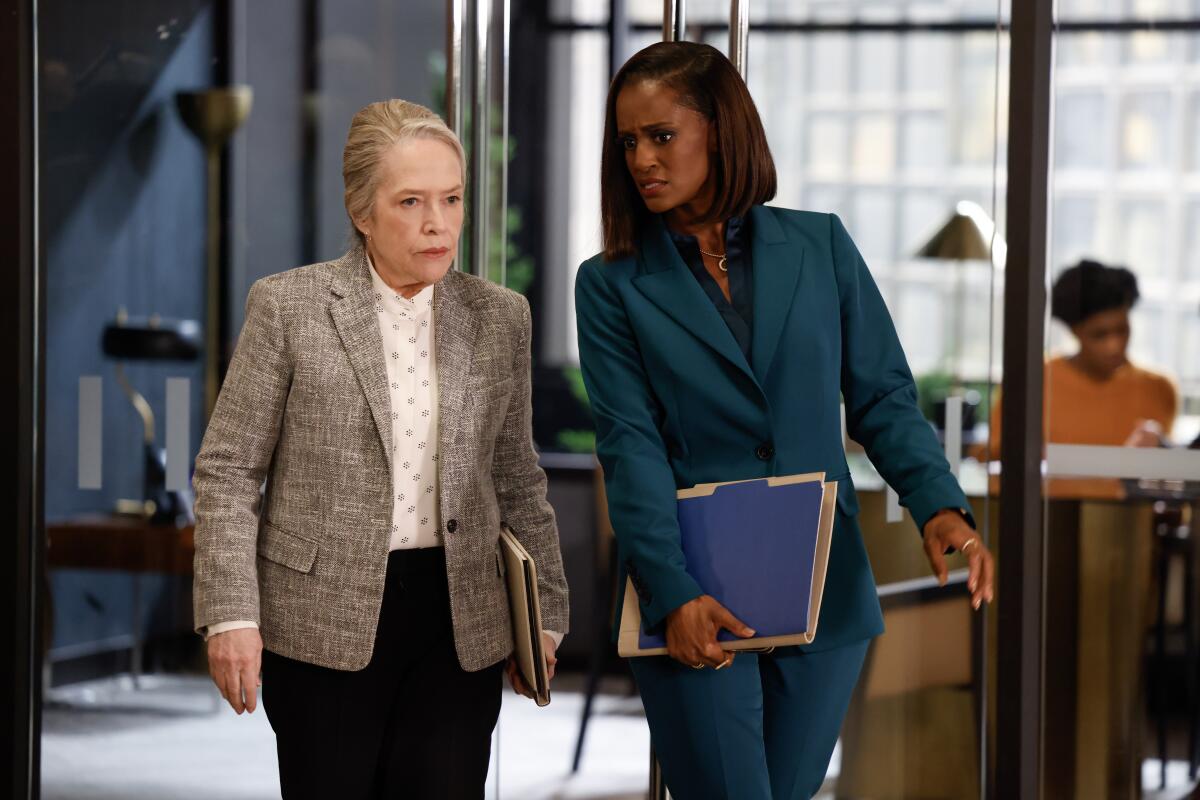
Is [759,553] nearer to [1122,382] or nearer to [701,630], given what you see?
[701,630]

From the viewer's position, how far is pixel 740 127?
1.82 meters

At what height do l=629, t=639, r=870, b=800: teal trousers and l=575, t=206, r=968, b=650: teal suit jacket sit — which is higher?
l=575, t=206, r=968, b=650: teal suit jacket

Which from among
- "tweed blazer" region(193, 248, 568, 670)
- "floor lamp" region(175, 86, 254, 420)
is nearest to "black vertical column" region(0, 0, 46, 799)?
"floor lamp" region(175, 86, 254, 420)

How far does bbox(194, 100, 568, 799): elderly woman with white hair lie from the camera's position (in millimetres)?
1786

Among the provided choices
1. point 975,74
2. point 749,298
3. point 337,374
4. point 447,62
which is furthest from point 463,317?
point 975,74

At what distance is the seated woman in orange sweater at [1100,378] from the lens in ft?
9.48

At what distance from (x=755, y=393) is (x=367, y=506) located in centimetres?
52

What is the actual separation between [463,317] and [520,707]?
1.40 metres

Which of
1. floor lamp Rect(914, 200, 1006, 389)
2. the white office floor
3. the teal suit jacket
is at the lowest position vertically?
the white office floor

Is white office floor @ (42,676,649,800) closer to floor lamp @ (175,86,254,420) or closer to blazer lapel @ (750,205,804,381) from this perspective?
floor lamp @ (175,86,254,420)

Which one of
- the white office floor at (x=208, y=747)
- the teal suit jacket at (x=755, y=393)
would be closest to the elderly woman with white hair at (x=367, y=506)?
the teal suit jacket at (x=755, y=393)

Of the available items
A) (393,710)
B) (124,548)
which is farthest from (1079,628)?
(124,548)

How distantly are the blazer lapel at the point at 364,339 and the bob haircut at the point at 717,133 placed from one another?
12.9 inches

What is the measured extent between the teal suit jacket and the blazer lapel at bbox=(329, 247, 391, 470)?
0.89 feet
